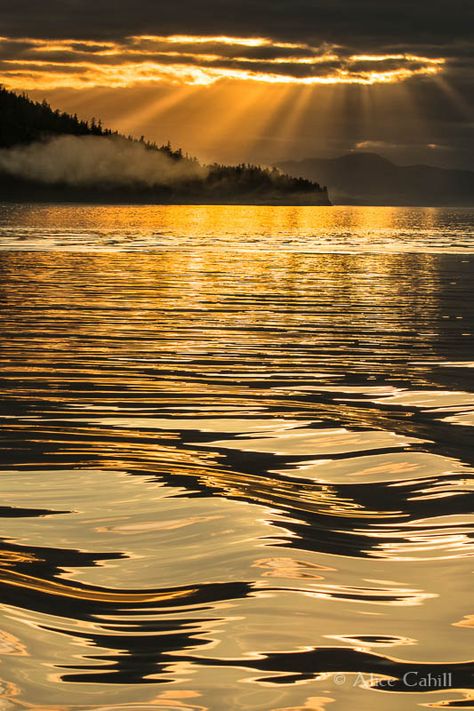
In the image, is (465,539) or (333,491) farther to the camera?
(333,491)

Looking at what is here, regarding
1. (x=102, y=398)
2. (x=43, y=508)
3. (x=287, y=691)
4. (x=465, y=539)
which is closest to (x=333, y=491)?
(x=465, y=539)

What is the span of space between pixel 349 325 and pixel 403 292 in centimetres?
1214

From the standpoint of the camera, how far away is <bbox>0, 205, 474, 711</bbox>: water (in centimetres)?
612

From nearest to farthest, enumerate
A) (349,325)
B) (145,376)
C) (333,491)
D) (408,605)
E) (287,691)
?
(287,691), (408,605), (333,491), (145,376), (349,325)

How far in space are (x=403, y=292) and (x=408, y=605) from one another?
31.8 metres

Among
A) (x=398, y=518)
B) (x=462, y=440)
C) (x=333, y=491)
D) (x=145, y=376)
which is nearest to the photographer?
(x=398, y=518)

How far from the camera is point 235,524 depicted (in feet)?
30.0

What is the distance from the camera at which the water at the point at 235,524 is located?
6.12 meters

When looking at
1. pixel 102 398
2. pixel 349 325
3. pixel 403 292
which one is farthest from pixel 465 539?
pixel 403 292

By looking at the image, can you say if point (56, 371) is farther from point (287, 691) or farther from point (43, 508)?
point (287, 691)

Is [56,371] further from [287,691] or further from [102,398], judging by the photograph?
[287,691]

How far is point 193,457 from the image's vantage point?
11727mm

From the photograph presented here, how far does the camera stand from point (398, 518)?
9.41 meters

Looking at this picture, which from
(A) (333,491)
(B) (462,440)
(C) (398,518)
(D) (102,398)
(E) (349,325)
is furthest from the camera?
(E) (349,325)
